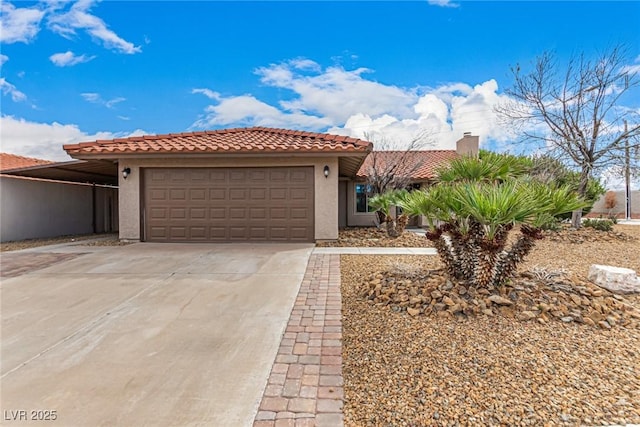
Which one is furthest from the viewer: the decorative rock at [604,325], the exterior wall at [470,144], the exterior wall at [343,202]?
the exterior wall at [343,202]

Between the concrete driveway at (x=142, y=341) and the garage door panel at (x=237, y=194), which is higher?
the garage door panel at (x=237, y=194)

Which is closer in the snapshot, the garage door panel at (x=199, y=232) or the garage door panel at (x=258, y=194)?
the garage door panel at (x=258, y=194)

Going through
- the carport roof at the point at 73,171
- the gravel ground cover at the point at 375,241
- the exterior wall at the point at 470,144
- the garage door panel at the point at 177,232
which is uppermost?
the exterior wall at the point at 470,144

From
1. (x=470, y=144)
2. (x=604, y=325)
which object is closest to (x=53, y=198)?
(x=604, y=325)

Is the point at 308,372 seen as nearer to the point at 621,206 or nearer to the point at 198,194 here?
the point at 198,194

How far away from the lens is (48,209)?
13.8 meters

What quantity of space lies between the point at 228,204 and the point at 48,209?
29.3 ft

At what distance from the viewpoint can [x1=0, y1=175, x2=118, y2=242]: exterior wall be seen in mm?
12172

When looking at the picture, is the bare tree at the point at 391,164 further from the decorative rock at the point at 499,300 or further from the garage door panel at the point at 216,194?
the decorative rock at the point at 499,300

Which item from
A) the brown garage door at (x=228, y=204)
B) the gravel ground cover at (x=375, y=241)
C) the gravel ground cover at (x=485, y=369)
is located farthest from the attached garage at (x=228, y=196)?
the gravel ground cover at (x=485, y=369)

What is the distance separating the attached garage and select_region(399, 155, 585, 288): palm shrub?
19.1ft

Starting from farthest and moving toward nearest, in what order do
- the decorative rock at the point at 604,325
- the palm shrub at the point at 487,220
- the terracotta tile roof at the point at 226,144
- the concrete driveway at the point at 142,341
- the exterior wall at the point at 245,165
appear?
1. the exterior wall at the point at 245,165
2. the terracotta tile roof at the point at 226,144
3. the palm shrub at the point at 487,220
4. the decorative rock at the point at 604,325
5. the concrete driveway at the point at 142,341

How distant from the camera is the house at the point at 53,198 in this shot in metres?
12.1

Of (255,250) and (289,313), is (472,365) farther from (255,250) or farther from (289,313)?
(255,250)
